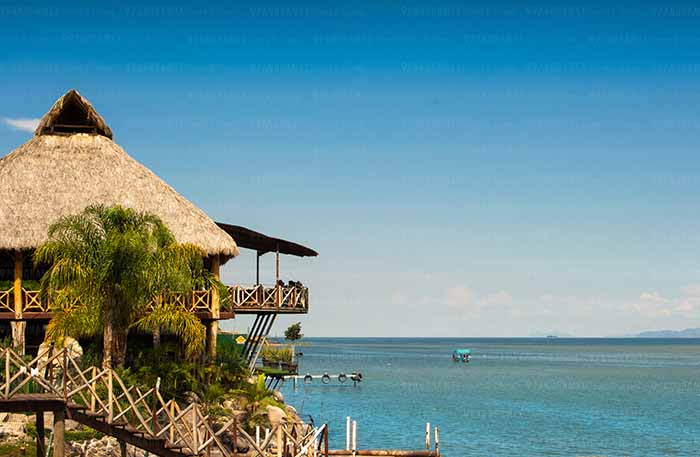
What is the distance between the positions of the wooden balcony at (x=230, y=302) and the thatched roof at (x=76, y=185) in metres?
1.82

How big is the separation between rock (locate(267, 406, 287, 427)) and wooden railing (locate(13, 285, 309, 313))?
414cm

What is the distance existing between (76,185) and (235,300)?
760cm

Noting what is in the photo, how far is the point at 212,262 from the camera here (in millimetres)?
35156

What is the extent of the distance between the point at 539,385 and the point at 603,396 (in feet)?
40.0

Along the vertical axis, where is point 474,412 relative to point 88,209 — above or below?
below

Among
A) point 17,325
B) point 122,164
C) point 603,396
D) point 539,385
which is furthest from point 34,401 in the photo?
point 539,385

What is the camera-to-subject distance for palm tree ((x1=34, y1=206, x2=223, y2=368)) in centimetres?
2841

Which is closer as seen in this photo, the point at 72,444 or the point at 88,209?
the point at 72,444

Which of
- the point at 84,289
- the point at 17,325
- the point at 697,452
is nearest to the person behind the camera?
the point at 84,289

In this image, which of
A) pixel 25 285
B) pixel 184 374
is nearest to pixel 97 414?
pixel 184 374

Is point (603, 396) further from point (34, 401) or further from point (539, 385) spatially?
point (34, 401)

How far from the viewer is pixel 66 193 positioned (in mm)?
35219

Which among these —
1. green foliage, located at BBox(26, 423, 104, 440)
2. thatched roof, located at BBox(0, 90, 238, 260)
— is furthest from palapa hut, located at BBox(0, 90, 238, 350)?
green foliage, located at BBox(26, 423, 104, 440)

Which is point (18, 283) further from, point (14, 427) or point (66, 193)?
point (14, 427)
